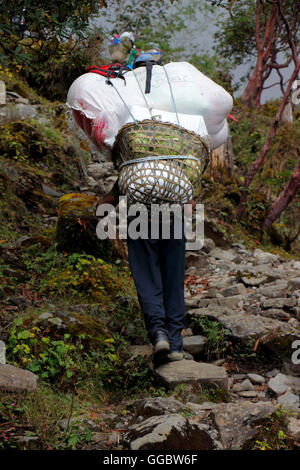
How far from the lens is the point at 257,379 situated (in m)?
3.34

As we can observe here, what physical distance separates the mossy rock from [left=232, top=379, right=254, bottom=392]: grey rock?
7.07 ft

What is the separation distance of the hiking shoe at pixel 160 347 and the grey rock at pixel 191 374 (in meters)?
0.06

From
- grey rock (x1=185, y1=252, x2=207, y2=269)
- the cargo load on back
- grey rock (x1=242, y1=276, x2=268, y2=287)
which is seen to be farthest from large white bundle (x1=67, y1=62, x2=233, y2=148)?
grey rock (x1=185, y1=252, x2=207, y2=269)

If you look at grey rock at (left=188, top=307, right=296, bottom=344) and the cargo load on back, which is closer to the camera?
the cargo load on back

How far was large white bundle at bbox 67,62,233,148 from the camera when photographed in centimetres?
321

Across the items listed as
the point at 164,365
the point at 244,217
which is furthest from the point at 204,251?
the point at 164,365

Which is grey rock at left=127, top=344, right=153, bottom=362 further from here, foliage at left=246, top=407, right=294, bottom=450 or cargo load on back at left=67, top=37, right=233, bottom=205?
foliage at left=246, top=407, right=294, bottom=450

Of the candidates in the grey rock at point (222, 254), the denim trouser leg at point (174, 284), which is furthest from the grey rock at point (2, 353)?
the grey rock at point (222, 254)

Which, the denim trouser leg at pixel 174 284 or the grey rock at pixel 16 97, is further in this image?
the grey rock at pixel 16 97

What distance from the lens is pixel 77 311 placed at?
3906mm

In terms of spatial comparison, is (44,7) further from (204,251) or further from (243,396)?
(204,251)

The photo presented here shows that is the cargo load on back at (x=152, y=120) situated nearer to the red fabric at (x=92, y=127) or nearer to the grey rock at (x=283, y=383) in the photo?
the red fabric at (x=92, y=127)

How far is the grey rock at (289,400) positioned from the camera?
9.24 feet

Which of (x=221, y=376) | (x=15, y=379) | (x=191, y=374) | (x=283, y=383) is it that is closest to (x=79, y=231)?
(x=191, y=374)
